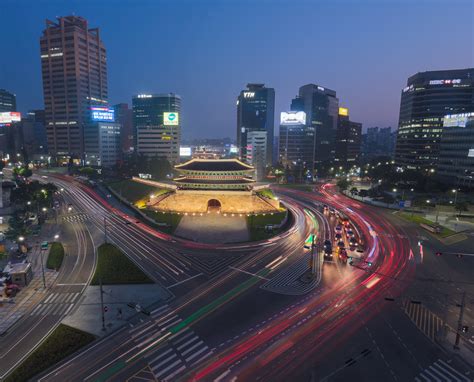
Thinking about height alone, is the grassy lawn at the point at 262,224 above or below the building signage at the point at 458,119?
below

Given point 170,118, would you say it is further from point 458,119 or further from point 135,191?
point 458,119

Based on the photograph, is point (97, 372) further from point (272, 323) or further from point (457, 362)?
point (457, 362)

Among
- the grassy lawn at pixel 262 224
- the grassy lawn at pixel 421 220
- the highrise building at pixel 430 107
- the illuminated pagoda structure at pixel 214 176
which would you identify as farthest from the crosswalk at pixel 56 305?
the highrise building at pixel 430 107

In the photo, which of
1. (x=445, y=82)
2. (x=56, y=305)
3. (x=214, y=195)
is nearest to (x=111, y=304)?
(x=56, y=305)

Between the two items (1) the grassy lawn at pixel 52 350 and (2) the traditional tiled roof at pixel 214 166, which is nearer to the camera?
(1) the grassy lawn at pixel 52 350

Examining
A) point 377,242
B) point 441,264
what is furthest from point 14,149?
point 441,264

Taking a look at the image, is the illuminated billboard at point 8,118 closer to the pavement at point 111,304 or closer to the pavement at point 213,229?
the pavement at point 213,229

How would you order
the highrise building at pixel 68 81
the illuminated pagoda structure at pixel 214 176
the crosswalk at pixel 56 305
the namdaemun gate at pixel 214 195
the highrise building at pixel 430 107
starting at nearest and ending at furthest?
the crosswalk at pixel 56 305
the namdaemun gate at pixel 214 195
the illuminated pagoda structure at pixel 214 176
the highrise building at pixel 430 107
the highrise building at pixel 68 81
